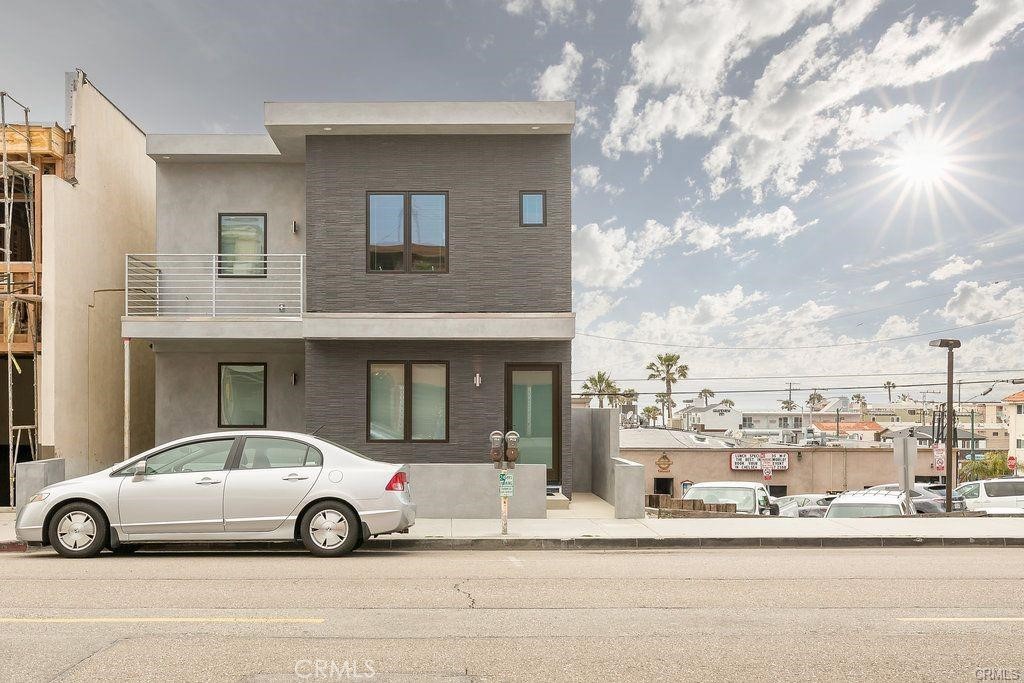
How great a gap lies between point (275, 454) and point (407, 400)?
15.8 ft

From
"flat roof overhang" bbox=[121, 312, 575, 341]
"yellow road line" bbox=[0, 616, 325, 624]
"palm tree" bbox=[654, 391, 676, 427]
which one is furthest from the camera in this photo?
"palm tree" bbox=[654, 391, 676, 427]

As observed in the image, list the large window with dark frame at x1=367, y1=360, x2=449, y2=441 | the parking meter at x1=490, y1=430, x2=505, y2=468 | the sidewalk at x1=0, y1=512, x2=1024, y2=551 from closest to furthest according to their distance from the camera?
the sidewalk at x1=0, y1=512, x2=1024, y2=551 → the parking meter at x1=490, y1=430, x2=505, y2=468 → the large window with dark frame at x1=367, y1=360, x2=449, y2=441

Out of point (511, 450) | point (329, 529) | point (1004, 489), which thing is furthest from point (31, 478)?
point (1004, 489)

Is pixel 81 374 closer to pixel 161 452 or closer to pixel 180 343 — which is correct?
pixel 180 343

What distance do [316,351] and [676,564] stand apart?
26.2ft

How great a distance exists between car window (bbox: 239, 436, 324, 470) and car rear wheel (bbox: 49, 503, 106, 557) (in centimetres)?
191

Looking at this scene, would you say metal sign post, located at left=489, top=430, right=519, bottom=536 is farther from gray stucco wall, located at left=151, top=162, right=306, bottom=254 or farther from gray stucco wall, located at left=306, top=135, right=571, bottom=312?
gray stucco wall, located at left=151, top=162, right=306, bottom=254

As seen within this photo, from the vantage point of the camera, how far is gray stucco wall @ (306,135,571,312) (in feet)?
48.9

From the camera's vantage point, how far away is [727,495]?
22.4 metres

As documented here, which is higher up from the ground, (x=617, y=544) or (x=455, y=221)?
(x=455, y=221)

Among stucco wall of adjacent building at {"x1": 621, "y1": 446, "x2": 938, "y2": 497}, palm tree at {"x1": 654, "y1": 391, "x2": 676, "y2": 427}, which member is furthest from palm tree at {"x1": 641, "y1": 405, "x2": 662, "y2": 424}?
stucco wall of adjacent building at {"x1": 621, "y1": 446, "x2": 938, "y2": 497}

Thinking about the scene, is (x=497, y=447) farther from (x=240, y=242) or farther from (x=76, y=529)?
(x=240, y=242)

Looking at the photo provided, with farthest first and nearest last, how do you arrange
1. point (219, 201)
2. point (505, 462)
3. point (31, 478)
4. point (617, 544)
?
1. point (219, 201)
2. point (31, 478)
3. point (505, 462)
4. point (617, 544)

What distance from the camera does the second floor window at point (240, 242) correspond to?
661 inches
